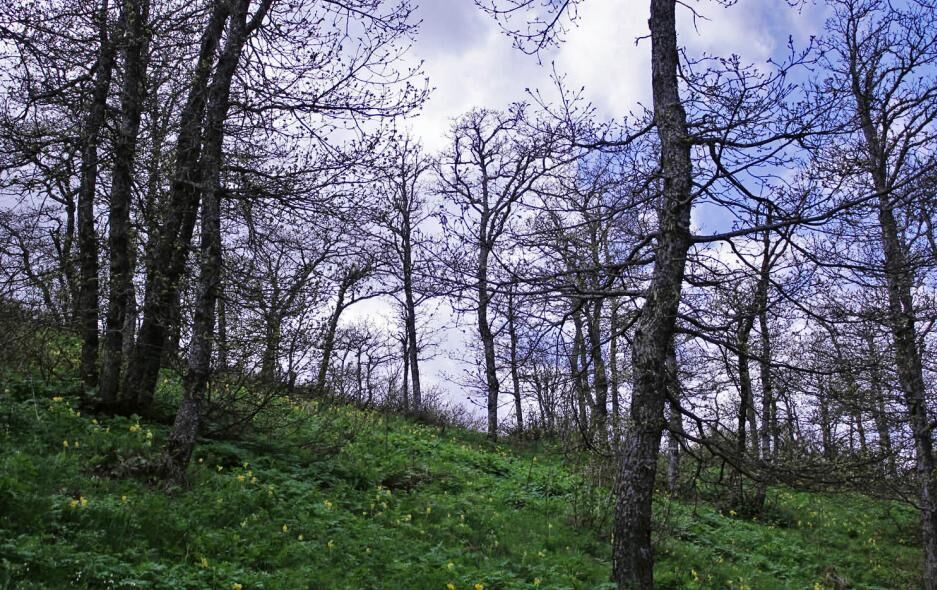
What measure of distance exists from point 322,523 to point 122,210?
18.2 ft

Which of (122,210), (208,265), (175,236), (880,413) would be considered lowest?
(880,413)

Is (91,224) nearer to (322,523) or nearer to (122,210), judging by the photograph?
(122,210)

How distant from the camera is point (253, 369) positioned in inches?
340

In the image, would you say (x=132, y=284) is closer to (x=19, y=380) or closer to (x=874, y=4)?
(x=19, y=380)

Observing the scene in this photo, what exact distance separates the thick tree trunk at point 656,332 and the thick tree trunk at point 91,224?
709 cm

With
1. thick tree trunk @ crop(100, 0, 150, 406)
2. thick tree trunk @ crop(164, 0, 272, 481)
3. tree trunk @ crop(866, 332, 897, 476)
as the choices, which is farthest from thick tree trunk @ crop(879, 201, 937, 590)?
thick tree trunk @ crop(100, 0, 150, 406)

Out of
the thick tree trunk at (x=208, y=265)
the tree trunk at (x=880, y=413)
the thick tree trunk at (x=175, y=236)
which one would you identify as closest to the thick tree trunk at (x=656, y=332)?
the thick tree trunk at (x=208, y=265)

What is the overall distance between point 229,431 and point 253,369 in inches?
69.2

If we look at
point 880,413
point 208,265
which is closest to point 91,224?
point 208,265

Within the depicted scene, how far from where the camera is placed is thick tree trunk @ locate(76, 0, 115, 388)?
8617mm

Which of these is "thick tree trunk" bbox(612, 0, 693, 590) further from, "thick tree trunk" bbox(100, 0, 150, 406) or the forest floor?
"thick tree trunk" bbox(100, 0, 150, 406)

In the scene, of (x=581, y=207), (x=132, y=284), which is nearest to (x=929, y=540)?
(x=581, y=207)

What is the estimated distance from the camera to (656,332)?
6172 millimetres

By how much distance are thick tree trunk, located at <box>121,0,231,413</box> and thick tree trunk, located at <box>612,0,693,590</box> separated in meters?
5.64
